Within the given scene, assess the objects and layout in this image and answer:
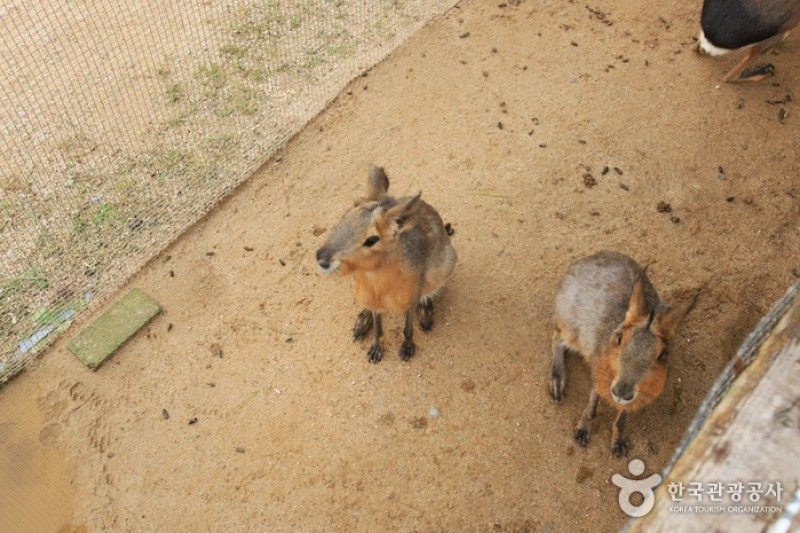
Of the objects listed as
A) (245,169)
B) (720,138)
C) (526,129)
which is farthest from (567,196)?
(245,169)

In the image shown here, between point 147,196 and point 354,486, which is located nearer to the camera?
point 354,486

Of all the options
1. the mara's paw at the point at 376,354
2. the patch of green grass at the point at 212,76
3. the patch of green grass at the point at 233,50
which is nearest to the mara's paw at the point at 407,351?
the mara's paw at the point at 376,354

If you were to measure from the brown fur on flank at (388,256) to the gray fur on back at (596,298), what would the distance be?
803mm

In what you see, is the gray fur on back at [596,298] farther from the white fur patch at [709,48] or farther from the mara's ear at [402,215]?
the white fur patch at [709,48]

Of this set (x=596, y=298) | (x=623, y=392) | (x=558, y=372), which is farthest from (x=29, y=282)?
(x=623, y=392)

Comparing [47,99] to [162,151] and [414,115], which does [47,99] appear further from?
[414,115]

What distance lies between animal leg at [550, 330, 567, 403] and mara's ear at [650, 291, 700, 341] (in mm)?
962

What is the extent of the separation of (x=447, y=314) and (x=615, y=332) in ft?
4.52


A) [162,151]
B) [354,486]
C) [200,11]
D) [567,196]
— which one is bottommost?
[354,486]

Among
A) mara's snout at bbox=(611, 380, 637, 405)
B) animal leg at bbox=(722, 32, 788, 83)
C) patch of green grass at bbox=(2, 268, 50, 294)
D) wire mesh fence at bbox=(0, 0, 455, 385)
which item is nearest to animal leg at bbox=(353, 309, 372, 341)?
wire mesh fence at bbox=(0, 0, 455, 385)

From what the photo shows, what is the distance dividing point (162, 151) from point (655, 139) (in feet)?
13.6

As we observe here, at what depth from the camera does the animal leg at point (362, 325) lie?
405cm

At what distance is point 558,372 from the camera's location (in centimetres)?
374

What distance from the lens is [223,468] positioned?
11.7 ft
